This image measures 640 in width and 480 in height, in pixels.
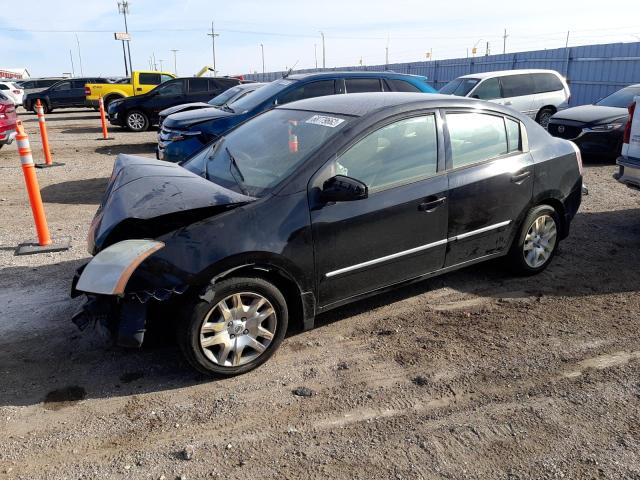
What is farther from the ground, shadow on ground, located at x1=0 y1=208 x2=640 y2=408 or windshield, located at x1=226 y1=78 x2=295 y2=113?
windshield, located at x1=226 y1=78 x2=295 y2=113

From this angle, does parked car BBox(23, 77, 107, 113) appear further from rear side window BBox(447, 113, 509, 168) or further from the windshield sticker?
rear side window BBox(447, 113, 509, 168)

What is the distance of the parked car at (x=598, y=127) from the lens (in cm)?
1029

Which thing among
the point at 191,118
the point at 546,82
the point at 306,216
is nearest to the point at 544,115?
the point at 546,82

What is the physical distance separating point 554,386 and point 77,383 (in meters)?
3.04

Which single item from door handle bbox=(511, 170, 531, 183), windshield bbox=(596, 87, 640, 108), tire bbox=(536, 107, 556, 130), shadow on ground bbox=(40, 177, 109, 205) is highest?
windshield bbox=(596, 87, 640, 108)

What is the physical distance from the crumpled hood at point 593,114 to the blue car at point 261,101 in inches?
152

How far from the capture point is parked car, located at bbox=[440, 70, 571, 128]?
527 inches

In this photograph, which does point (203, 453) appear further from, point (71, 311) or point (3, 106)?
point (3, 106)

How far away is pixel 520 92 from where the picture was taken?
541 inches

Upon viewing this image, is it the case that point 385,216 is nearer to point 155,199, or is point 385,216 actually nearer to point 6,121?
point 155,199

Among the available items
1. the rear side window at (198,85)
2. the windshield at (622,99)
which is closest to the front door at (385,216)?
the windshield at (622,99)

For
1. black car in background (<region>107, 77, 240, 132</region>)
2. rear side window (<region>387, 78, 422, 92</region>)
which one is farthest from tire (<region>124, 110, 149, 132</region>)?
rear side window (<region>387, 78, 422, 92</region>)

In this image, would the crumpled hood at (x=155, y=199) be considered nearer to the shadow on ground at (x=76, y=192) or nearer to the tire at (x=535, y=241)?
the tire at (x=535, y=241)

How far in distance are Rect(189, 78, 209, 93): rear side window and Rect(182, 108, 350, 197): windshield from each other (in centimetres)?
1324
